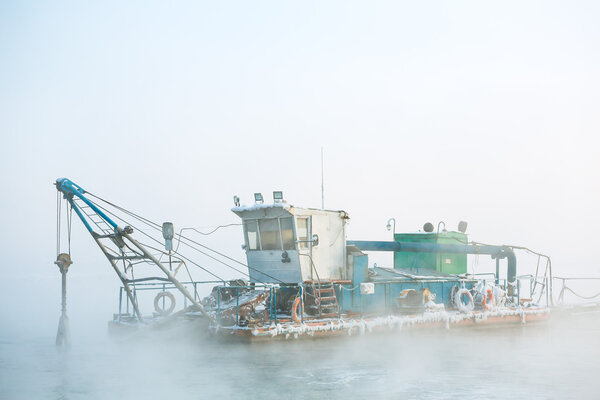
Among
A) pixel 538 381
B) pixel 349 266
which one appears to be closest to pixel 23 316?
pixel 349 266

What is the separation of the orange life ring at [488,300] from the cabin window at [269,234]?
9.52 metres

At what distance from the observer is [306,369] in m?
17.3

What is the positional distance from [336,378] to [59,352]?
30.6 ft

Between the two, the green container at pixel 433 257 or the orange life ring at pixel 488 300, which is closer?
the orange life ring at pixel 488 300

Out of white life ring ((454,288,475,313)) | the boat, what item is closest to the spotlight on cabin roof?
the boat

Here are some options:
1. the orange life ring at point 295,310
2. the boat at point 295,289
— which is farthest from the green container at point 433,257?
the orange life ring at point 295,310

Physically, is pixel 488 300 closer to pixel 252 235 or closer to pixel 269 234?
pixel 269 234

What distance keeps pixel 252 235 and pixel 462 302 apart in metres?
8.72

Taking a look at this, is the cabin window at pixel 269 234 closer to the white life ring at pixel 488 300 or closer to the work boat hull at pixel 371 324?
the work boat hull at pixel 371 324

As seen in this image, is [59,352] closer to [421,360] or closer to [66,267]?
[66,267]

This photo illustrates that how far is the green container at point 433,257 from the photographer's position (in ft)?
89.7

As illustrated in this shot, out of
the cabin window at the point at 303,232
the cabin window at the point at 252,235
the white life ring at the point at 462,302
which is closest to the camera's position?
the cabin window at the point at 303,232

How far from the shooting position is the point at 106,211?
61.4 ft

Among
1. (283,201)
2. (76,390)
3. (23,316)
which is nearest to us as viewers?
(76,390)
